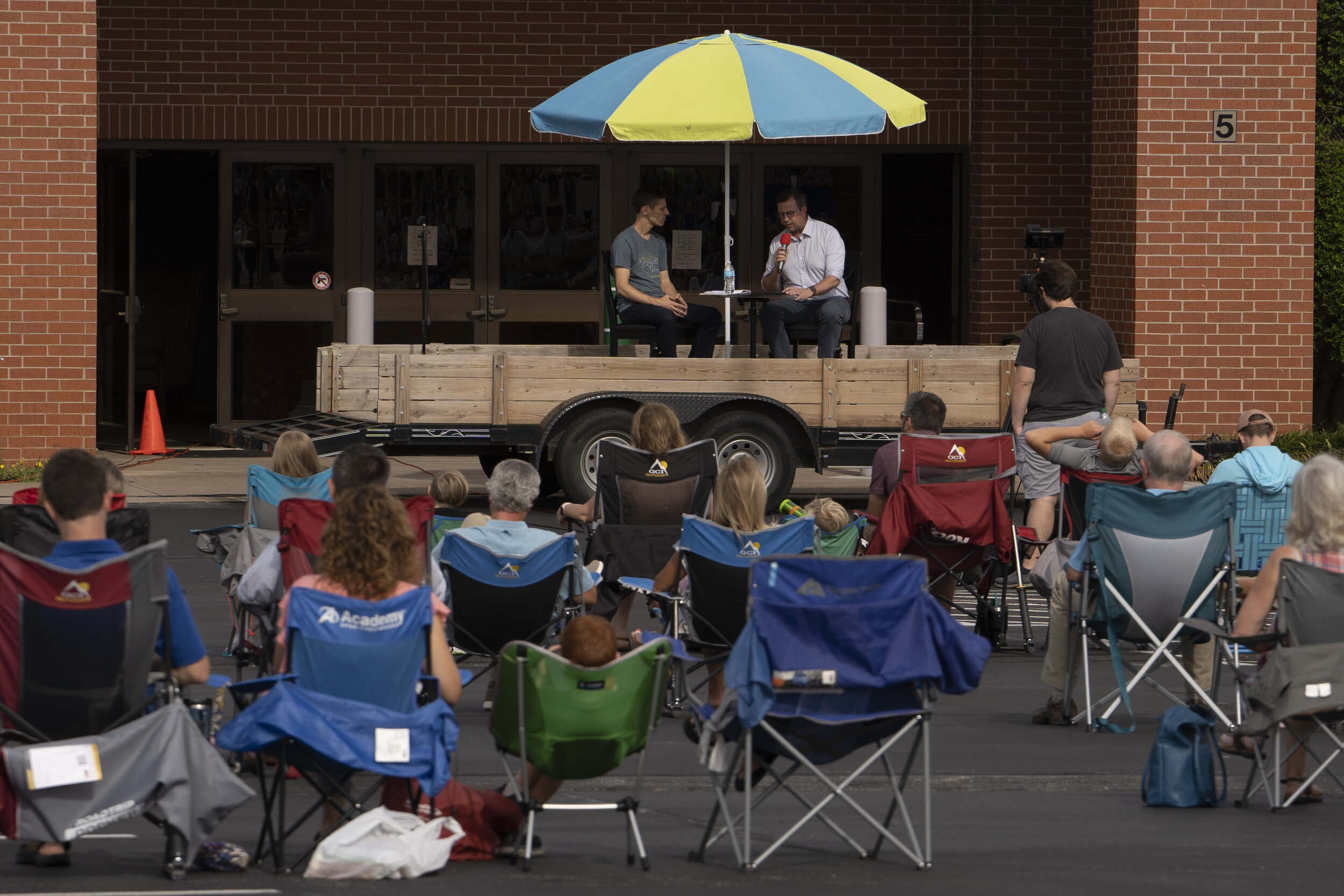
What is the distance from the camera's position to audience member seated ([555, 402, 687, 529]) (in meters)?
8.58

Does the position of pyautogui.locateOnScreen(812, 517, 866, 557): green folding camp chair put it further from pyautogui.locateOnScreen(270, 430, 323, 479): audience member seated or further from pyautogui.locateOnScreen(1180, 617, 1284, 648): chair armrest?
pyautogui.locateOnScreen(270, 430, 323, 479): audience member seated

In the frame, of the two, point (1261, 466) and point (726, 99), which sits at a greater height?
point (726, 99)

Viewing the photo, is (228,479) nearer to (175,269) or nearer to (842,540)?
(175,269)

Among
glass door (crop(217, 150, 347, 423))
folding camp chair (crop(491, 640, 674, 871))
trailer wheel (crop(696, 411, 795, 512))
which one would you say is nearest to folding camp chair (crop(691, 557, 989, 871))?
folding camp chair (crop(491, 640, 674, 871))

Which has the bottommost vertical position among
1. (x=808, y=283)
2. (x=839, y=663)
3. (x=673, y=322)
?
(x=839, y=663)

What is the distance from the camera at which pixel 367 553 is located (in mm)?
5504

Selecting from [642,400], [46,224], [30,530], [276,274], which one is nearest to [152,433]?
[276,274]

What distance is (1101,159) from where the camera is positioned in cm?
1664

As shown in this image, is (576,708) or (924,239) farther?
(924,239)

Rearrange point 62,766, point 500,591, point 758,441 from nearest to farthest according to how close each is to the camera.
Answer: point 62,766
point 500,591
point 758,441

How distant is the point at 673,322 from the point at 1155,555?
21.9 ft

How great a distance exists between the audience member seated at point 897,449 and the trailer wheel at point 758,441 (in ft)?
12.2

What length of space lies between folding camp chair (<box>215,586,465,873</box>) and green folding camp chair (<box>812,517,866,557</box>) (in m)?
3.31

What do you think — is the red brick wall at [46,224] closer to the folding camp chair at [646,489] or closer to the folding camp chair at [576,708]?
the folding camp chair at [646,489]
